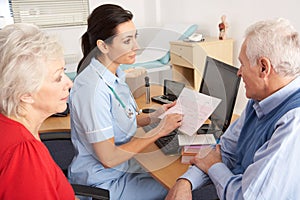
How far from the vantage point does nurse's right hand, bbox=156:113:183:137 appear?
4.94ft

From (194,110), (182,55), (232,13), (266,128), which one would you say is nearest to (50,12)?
(182,55)

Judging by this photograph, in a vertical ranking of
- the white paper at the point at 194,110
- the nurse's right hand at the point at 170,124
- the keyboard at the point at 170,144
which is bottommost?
the keyboard at the point at 170,144

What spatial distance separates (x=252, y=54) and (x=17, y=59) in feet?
2.52

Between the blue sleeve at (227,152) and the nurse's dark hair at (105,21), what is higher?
the nurse's dark hair at (105,21)

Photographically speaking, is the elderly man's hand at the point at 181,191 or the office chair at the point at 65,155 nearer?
the elderly man's hand at the point at 181,191

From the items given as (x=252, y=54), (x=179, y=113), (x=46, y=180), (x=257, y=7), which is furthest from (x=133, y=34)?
(x=257, y=7)

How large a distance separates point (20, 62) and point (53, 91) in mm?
159

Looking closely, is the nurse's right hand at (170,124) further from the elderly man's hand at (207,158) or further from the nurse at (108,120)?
the elderly man's hand at (207,158)

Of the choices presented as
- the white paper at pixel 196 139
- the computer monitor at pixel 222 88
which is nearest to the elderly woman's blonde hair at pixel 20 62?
the white paper at pixel 196 139

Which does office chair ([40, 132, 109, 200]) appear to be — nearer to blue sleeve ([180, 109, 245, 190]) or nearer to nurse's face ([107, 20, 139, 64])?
blue sleeve ([180, 109, 245, 190])

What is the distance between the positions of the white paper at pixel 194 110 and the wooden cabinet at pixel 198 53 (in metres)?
A: 2.01

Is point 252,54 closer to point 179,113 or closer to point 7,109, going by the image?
point 179,113

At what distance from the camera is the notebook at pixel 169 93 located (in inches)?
85.9

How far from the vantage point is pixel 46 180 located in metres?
0.97
